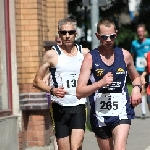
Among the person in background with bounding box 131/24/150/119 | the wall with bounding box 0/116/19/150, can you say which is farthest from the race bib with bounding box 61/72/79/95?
the person in background with bounding box 131/24/150/119

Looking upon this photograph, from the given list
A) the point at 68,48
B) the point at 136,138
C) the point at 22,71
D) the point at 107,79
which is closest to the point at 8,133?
the point at 22,71

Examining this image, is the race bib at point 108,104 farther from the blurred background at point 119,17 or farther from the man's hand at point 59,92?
the blurred background at point 119,17

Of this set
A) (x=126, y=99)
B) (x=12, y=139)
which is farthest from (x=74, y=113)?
(x=12, y=139)

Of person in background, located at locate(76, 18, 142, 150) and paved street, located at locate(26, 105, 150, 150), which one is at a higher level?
person in background, located at locate(76, 18, 142, 150)

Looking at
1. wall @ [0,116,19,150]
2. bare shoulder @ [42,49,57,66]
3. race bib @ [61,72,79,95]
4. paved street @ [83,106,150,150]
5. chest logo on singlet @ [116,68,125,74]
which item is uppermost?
bare shoulder @ [42,49,57,66]

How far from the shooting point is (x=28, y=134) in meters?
9.41

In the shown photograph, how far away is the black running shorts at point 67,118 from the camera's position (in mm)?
7254

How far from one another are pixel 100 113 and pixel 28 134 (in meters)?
3.09

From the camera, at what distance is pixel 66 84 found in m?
7.20

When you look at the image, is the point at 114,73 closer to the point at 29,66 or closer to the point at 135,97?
the point at 135,97

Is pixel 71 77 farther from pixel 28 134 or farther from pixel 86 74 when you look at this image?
pixel 28 134

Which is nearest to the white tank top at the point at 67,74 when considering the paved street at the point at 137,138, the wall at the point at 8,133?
the wall at the point at 8,133

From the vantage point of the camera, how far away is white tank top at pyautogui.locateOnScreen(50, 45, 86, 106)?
7.14 meters

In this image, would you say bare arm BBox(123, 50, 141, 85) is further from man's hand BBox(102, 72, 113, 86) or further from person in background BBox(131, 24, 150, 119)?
person in background BBox(131, 24, 150, 119)
